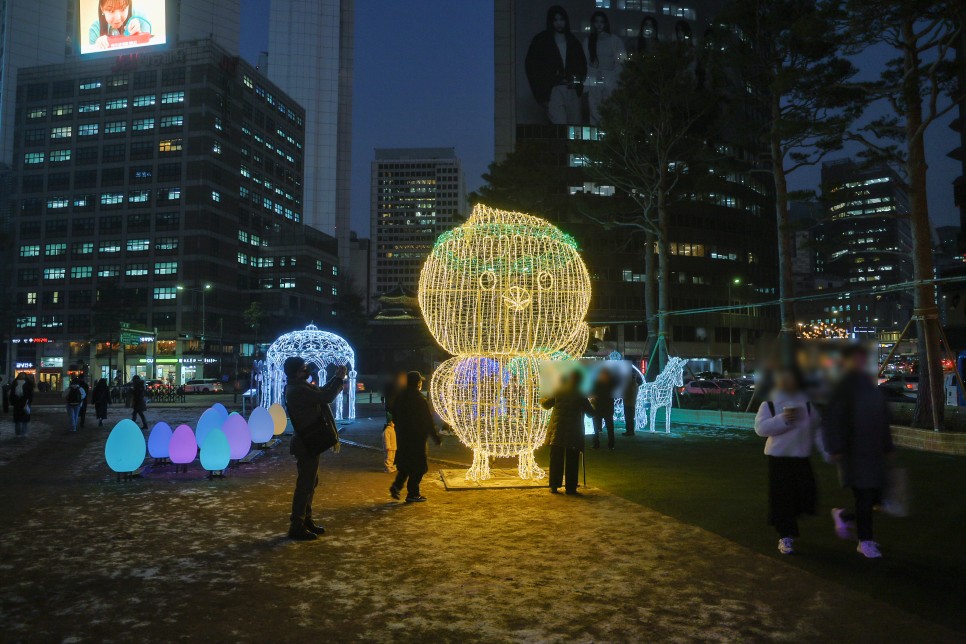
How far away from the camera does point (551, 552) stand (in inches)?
226

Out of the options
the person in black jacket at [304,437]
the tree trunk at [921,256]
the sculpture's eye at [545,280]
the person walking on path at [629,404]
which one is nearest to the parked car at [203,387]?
the person walking on path at [629,404]

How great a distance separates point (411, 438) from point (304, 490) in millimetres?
2061

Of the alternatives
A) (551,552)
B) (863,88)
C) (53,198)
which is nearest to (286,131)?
(53,198)

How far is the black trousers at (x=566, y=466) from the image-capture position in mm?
8508

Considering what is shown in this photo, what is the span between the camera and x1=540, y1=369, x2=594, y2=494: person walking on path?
850 centimetres

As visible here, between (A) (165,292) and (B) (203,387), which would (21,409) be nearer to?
(B) (203,387)

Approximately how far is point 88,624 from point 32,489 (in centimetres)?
633


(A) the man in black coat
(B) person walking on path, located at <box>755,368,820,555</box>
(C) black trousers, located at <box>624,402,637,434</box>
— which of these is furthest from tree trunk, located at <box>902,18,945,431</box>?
(A) the man in black coat

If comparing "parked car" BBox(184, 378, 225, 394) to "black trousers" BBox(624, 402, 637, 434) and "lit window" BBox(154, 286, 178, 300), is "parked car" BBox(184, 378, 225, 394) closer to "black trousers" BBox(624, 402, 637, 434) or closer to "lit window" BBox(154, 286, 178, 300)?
"lit window" BBox(154, 286, 178, 300)

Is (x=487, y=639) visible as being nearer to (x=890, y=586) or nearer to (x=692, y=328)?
(x=890, y=586)

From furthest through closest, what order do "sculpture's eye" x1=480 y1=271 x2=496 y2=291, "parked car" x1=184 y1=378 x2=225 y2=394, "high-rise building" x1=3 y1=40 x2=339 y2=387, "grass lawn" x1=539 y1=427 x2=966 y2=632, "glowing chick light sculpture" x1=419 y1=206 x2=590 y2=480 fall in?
"high-rise building" x1=3 y1=40 x2=339 y2=387, "parked car" x1=184 y1=378 x2=225 y2=394, "sculpture's eye" x1=480 y1=271 x2=496 y2=291, "glowing chick light sculpture" x1=419 y1=206 x2=590 y2=480, "grass lawn" x1=539 y1=427 x2=966 y2=632

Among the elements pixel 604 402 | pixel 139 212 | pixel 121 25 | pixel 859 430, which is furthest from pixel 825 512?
pixel 121 25

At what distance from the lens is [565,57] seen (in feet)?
210

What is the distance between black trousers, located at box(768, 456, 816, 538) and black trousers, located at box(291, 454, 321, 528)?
424 cm
